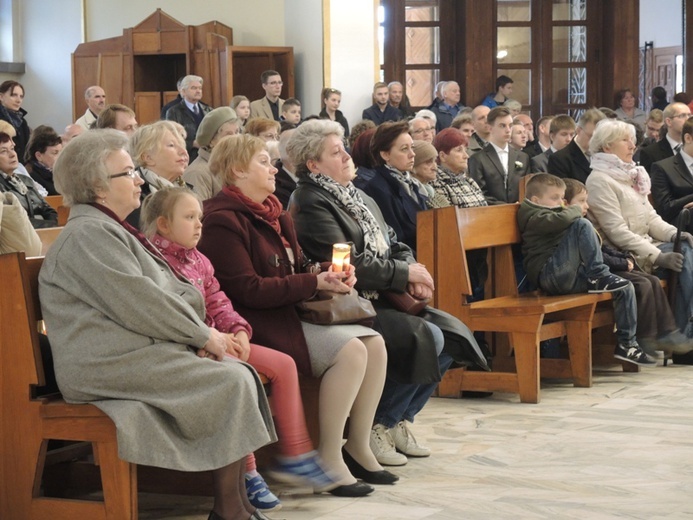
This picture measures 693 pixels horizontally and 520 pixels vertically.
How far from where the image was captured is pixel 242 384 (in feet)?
10.8

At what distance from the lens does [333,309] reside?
396cm

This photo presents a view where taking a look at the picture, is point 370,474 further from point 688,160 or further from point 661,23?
point 661,23

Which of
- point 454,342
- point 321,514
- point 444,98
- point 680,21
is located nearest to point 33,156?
point 454,342

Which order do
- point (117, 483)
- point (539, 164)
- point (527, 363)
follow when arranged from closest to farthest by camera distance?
point (117, 483), point (527, 363), point (539, 164)

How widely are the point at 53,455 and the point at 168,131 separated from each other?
54.9 inches

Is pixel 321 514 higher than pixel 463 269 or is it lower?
lower

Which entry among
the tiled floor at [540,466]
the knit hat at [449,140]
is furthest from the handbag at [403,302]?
the knit hat at [449,140]

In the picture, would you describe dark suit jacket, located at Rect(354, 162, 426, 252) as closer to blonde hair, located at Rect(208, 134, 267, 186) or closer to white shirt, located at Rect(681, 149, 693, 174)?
blonde hair, located at Rect(208, 134, 267, 186)

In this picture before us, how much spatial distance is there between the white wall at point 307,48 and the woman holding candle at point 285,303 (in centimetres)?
785

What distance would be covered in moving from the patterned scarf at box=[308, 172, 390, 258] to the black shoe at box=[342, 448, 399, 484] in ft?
2.64

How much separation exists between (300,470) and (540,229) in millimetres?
2560

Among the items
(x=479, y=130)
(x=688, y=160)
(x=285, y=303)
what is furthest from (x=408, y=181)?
(x=479, y=130)

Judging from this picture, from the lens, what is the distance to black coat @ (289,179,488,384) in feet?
13.9

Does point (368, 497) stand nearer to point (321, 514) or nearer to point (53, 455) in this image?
point (321, 514)
